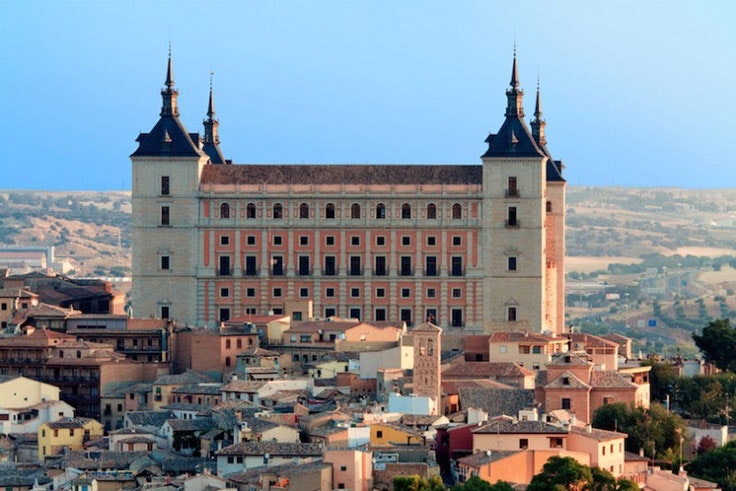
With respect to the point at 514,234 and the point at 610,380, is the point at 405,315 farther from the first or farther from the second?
the point at 610,380

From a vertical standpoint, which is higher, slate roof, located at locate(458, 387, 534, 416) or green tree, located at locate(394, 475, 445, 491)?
slate roof, located at locate(458, 387, 534, 416)

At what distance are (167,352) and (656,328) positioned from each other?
90.7 metres

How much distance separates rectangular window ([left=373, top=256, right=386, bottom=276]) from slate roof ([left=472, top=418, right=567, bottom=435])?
34061 millimetres

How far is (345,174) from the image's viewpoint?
116562mm

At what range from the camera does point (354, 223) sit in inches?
4537

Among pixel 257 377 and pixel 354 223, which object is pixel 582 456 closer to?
pixel 257 377

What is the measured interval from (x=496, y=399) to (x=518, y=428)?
8.76 m

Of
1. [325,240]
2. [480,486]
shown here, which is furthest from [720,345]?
[480,486]

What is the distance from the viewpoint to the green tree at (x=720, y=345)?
353 ft

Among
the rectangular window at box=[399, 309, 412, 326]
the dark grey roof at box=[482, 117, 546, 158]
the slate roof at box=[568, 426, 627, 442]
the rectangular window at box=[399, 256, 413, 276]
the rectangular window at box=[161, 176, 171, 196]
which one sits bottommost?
the slate roof at box=[568, 426, 627, 442]

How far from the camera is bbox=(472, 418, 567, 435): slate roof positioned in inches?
3159

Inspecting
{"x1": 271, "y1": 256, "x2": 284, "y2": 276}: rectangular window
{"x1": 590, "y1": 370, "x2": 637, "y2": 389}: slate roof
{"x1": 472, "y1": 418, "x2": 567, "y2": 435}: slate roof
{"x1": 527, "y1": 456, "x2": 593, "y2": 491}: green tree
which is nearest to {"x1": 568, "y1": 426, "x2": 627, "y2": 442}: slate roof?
{"x1": 472, "y1": 418, "x2": 567, "y2": 435}: slate roof

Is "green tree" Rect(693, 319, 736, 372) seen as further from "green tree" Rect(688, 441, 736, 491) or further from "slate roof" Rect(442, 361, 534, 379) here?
"green tree" Rect(688, 441, 736, 491)

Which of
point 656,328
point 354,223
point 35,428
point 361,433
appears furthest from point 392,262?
point 656,328
